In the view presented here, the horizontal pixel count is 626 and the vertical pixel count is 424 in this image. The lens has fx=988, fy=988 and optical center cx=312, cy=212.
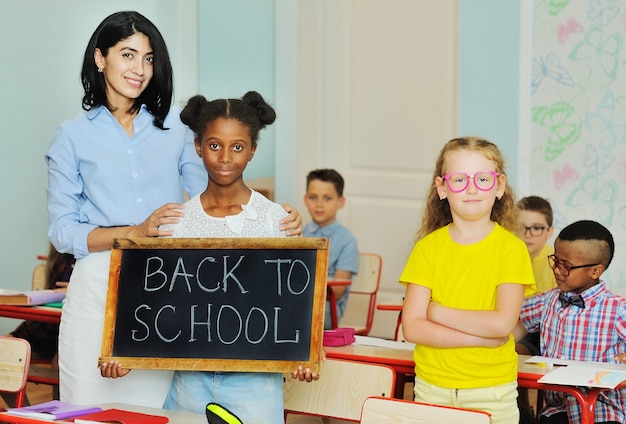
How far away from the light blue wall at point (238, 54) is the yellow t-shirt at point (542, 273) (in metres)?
2.66

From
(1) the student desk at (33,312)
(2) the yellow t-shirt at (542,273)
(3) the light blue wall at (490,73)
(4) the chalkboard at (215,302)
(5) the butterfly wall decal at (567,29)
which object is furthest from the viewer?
(3) the light blue wall at (490,73)

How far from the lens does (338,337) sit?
3590 mm

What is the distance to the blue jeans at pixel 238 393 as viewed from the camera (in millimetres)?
2400

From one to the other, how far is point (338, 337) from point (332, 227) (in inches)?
72.5

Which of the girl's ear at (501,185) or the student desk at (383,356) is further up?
the girl's ear at (501,185)

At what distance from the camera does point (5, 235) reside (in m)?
5.71

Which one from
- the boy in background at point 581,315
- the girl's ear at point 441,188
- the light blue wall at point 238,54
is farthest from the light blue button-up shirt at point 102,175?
the light blue wall at point 238,54

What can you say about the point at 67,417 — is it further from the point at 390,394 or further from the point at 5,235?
the point at 5,235

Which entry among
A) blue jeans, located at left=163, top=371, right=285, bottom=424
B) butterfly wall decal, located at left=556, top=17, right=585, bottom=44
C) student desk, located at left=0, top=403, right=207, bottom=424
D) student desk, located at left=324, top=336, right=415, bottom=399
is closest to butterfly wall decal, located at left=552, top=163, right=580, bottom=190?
butterfly wall decal, located at left=556, top=17, right=585, bottom=44

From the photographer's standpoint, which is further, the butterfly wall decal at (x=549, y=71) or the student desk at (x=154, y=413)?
the butterfly wall decal at (x=549, y=71)

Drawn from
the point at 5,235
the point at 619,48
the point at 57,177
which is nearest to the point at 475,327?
the point at 57,177

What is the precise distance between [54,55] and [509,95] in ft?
8.86

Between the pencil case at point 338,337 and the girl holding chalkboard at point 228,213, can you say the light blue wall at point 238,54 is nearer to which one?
the pencil case at point 338,337

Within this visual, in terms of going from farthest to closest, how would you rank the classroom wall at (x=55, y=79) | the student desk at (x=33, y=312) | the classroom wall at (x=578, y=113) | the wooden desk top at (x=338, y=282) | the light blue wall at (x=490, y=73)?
the classroom wall at (x=55, y=79)
the light blue wall at (x=490, y=73)
the classroom wall at (x=578, y=113)
the wooden desk top at (x=338, y=282)
the student desk at (x=33, y=312)
